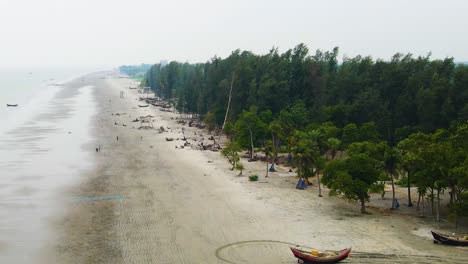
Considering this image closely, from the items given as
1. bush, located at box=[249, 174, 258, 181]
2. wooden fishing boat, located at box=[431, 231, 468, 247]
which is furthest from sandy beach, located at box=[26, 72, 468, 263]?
bush, located at box=[249, 174, 258, 181]

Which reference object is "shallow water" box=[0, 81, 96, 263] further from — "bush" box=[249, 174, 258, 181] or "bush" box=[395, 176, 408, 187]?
"bush" box=[395, 176, 408, 187]

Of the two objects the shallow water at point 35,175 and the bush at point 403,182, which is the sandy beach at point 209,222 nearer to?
the shallow water at point 35,175

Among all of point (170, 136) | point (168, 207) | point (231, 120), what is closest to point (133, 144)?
point (170, 136)

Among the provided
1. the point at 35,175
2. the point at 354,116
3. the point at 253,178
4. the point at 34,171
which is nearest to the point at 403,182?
the point at 253,178

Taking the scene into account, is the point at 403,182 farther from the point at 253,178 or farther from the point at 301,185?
the point at 253,178

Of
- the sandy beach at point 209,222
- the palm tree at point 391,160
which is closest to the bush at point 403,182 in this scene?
the palm tree at point 391,160

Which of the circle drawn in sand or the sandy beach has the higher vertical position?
the sandy beach

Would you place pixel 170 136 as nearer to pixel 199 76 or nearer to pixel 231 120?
pixel 231 120
